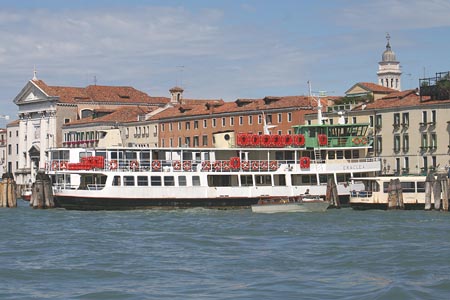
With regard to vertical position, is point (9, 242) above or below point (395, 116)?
below

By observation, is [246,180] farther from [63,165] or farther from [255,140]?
[63,165]

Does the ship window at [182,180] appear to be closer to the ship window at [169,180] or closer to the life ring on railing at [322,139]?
the ship window at [169,180]

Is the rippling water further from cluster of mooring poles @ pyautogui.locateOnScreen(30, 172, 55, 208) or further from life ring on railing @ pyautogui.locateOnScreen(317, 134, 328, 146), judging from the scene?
life ring on railing @ pyautogui.locateOnScreen(317, 134, 328, 146)

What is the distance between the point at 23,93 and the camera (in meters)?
118

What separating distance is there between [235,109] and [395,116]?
19.2 m

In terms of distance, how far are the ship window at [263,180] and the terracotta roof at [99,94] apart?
191 feet

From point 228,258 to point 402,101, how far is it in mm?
45590

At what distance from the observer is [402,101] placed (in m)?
74.6

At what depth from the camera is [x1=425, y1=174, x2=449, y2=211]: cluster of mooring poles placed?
1996 inches

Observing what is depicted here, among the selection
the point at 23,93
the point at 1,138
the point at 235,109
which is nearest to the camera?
the point at 235,109

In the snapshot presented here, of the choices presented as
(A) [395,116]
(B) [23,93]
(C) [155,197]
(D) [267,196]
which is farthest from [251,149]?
(B) [23,93]

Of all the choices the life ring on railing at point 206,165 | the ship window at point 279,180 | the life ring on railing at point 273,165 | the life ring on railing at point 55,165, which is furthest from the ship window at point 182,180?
the life ring on railing at point 55,165

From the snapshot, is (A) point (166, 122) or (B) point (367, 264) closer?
(B) point (367, 264)

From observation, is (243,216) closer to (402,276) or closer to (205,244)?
(205,244)
